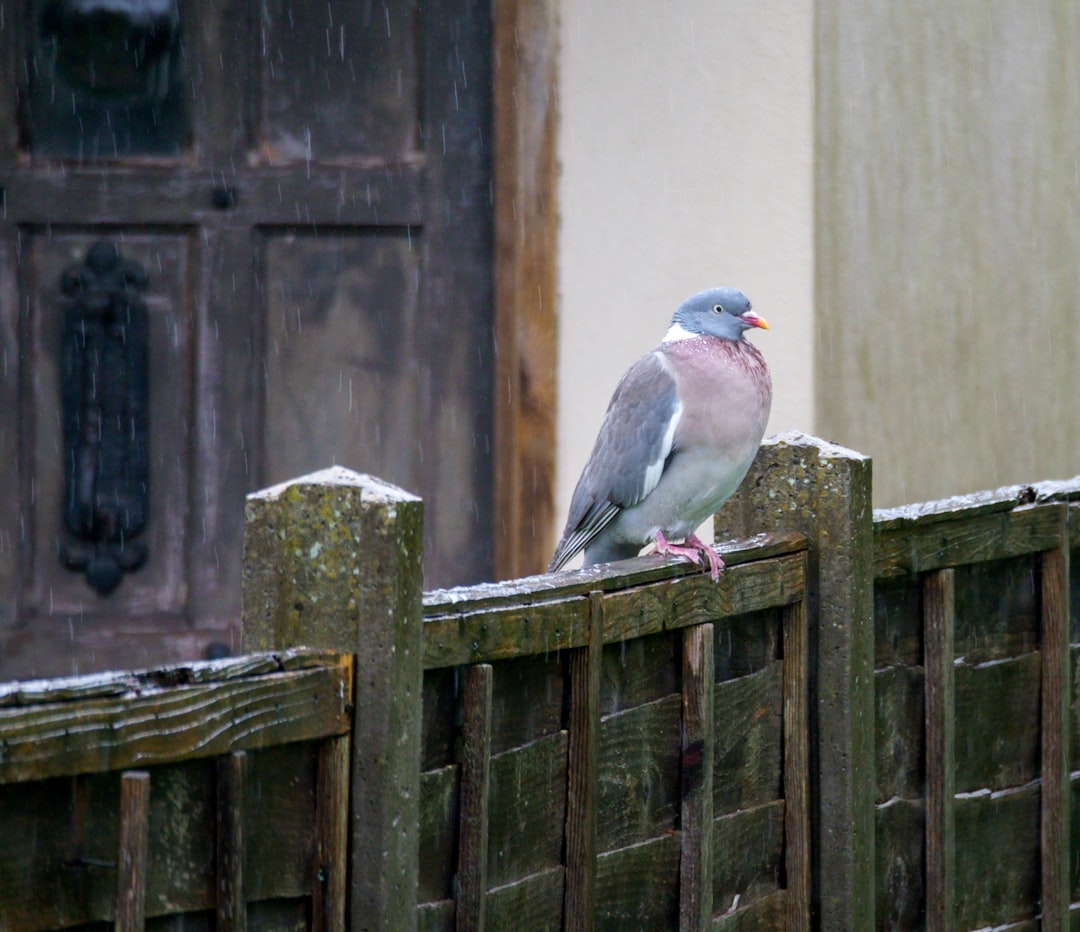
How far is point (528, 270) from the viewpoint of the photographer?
407 cm

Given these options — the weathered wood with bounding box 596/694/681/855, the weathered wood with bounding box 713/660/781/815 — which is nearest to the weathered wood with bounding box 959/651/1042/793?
the weathered wood with bounding box 713/660/781/815

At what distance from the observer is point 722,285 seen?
3.87 meters

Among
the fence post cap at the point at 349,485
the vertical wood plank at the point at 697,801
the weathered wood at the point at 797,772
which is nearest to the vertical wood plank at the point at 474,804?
the fence post cap at the point at 349,485

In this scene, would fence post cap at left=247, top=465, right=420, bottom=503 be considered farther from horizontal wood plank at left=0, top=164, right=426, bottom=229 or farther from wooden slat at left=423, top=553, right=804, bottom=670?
horizontal wood plank at left=0, top=164, right=426, bottom=229

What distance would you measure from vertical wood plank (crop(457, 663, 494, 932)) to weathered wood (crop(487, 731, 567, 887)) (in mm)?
56

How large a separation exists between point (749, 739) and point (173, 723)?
1139 mm

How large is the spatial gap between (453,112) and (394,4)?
32cm

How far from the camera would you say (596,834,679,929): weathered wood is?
2150 millimetres

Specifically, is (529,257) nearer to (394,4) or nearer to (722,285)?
(722,285)

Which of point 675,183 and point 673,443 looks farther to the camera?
point 675,183

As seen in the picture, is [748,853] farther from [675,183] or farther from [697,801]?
[675,183]

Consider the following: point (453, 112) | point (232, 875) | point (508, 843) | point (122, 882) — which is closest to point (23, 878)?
point (122, 882)

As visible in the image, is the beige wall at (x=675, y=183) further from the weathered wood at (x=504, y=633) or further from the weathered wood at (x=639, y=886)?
the weathered wood at (x=504, y=633)

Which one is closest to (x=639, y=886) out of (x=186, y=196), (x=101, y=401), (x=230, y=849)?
(x=230, y=849)
